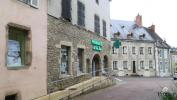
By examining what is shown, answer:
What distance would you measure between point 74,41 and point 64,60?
163 cm

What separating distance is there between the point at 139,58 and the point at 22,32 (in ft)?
158

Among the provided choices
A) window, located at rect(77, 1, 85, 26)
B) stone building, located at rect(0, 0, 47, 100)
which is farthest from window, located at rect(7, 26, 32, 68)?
window, located at rect(77, 1, 85, 26)

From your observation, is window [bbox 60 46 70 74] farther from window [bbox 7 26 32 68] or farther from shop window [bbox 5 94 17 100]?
shop window [bbox 5 94 17 100]

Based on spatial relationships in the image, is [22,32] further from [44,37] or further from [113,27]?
[113,27]

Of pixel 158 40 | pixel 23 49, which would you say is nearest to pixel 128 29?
pixel 158 40

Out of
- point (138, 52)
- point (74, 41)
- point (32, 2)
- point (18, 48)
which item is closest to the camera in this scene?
point (18, 48)

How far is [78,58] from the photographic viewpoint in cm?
2122

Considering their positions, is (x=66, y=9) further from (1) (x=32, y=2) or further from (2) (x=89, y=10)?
(2) (x=89, y=10)

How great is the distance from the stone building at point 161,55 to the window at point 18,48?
165ft

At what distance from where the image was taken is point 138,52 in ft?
199

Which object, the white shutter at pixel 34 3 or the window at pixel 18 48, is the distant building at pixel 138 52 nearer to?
the white shutter at pixel 34 3

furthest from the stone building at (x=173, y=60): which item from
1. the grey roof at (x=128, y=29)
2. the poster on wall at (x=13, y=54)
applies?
the poster on wall at (x=13, y=54)

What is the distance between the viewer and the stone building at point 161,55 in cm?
6247

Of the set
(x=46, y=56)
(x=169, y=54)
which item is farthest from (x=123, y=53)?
(x=46, y=56)
